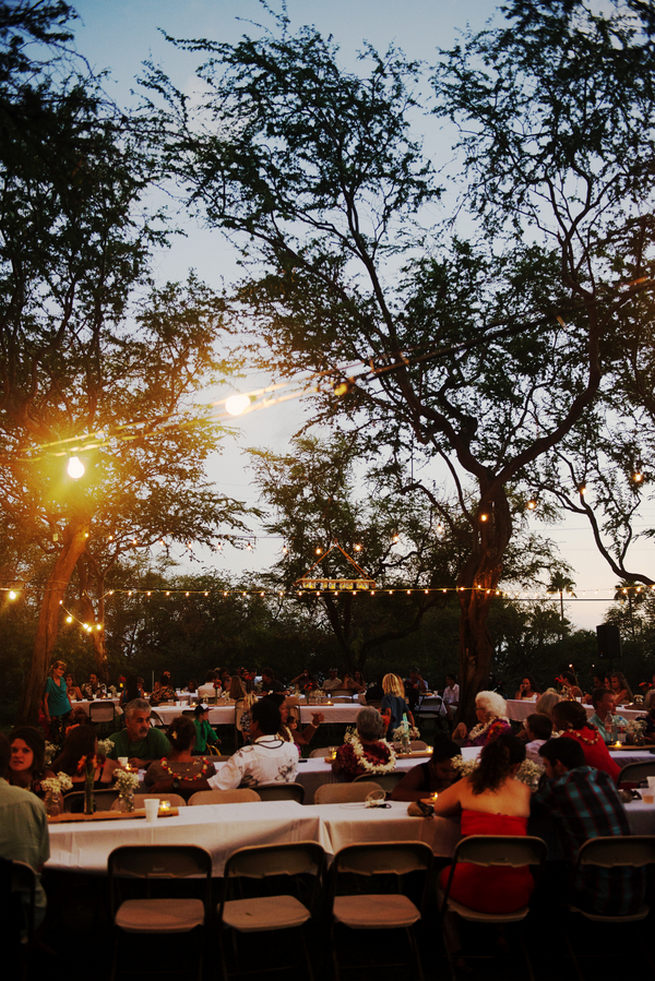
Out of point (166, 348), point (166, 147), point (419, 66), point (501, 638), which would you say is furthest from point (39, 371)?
point (501, 638)

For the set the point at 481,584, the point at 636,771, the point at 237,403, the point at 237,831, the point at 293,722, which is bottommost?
the point at 636,771

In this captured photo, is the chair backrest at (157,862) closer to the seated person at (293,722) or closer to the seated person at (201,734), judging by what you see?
the seated person at (293,722)

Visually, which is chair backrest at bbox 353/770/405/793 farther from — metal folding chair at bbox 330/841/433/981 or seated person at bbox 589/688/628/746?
seated person at bbox 589/688/628/746

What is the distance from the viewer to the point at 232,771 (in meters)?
6.31

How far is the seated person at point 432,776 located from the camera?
18.3 feet

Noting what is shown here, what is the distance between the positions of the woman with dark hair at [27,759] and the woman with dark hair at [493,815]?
2.32 m

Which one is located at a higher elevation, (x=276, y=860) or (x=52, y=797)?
(x=52, y=797)

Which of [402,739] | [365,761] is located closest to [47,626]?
[402,739]

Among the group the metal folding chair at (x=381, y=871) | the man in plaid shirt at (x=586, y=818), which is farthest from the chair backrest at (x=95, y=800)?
the man in plaid shirt at (x=586, y=818)

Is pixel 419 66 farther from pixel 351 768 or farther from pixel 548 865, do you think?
pixel 548 865

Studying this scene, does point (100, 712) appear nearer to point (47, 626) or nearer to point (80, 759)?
point (47, 626)

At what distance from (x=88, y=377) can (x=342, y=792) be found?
9.74 m

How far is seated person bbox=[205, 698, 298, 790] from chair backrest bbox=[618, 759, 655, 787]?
2569 mm

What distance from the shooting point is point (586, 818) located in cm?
456
